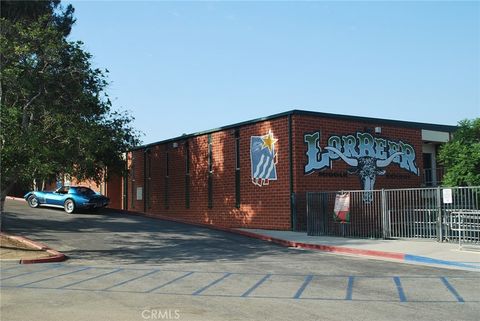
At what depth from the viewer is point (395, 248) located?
1630cm

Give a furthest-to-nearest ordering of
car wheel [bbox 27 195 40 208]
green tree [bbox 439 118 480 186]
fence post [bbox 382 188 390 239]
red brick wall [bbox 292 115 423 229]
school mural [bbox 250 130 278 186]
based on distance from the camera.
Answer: car wheel [bbox 27 195 40 208], school mural [bbox 250 130 278 186], red brick wall [bbox 292 115 423 229], green tree [bbox 439 118 480 186], fence post [bbox 382 188 390 239]

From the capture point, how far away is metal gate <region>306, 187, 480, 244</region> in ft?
54.7

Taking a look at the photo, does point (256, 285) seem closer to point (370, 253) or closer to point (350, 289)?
point (350, 289)

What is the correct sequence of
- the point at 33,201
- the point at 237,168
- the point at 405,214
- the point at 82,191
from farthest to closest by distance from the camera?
the point at 33,201
the point at 82,191
the point at 237,168
the point at 405,214

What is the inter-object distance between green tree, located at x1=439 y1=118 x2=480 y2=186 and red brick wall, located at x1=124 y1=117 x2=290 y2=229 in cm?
660

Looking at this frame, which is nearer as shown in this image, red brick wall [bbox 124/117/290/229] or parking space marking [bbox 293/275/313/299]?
parking space marking [bbox 293/275/313/299]

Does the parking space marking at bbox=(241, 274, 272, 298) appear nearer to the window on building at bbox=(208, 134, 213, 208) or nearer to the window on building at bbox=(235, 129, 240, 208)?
the window on building at bbox=(235, 129, 240, 208)

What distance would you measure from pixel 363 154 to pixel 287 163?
415cm

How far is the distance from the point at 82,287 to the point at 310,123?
14512 millimetres

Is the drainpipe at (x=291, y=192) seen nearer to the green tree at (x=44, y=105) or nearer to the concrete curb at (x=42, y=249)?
the green tree at (x=44, y=105)

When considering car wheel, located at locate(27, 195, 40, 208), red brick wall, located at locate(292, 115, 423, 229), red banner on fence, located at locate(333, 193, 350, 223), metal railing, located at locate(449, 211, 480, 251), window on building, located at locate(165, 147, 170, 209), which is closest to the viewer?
metal railing, located at locate(449, 211, 480, 251)

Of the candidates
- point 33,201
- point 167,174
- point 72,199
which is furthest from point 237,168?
point 33,201

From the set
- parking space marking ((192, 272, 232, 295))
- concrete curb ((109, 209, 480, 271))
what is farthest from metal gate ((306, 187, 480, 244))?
parking space marking ((192, 272, 232, 295))

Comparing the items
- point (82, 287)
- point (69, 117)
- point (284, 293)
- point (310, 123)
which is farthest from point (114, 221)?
point (284, 293)
